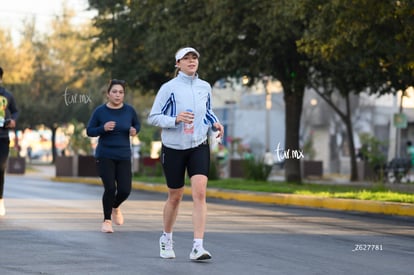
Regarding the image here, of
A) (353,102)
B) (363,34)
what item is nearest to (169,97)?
(363,34)

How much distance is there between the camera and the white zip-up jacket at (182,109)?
29.6ft

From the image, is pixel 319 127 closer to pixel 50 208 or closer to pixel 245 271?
pixel 50 208

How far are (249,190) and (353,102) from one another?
122 ft

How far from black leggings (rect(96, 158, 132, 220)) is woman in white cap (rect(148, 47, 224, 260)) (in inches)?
111

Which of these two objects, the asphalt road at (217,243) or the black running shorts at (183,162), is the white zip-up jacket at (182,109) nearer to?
the black running shorts at (183,162)

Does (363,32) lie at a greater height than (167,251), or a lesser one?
greater

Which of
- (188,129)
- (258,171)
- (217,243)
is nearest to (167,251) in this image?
(188,129)

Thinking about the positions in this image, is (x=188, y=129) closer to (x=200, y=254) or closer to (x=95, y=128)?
(x=200, y=254)

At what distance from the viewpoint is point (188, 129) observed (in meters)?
8.98

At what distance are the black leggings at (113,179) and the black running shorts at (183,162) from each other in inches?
111

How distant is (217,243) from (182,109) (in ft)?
7.33

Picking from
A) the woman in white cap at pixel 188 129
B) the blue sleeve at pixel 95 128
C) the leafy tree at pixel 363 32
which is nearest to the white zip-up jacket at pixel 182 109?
the woman in white cap at pixel 188 129

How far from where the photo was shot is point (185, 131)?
8.98 meters

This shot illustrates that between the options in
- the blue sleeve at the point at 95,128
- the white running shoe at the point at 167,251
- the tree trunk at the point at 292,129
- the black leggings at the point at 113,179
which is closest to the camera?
the white running shoe at the point at 167,251
